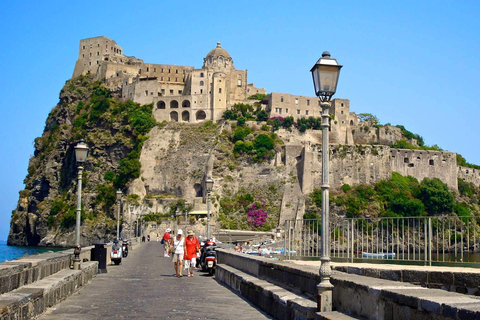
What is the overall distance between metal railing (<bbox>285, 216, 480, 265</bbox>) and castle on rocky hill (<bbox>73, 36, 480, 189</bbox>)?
5956 cm

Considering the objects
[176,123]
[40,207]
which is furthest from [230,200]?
[40,207]

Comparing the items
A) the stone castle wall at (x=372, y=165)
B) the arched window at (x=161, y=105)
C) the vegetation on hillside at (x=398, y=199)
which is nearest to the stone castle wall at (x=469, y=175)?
the stone castle wall at (x=372, y=165)

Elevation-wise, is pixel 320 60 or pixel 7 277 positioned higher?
pixel 320 60

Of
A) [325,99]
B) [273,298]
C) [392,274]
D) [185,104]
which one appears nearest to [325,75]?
[325,99]

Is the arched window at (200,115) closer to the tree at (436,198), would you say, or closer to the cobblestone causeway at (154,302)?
the tree at (436,198)

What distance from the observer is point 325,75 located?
29.5 feet

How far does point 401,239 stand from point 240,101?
7579 centimetres

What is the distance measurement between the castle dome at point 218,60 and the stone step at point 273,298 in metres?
79.5

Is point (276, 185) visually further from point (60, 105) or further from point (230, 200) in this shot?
point (60, 105)

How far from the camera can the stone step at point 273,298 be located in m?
8.72

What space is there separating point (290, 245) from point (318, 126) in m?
69.5

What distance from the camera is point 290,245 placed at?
16.1 meters

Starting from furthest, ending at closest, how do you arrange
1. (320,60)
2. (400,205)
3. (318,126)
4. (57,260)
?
(318,126), (400,205), (57,260), (320,60)

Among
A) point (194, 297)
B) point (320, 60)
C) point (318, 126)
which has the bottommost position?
point (194, 297)
